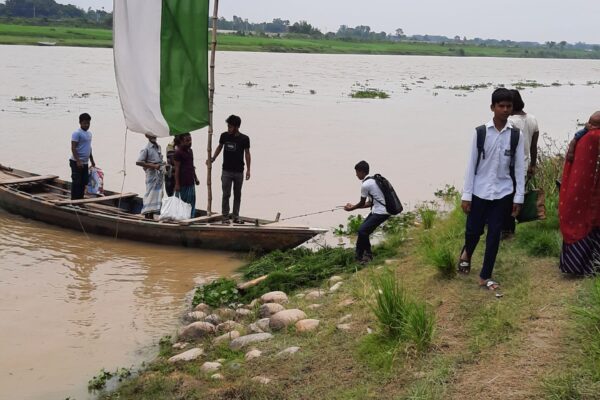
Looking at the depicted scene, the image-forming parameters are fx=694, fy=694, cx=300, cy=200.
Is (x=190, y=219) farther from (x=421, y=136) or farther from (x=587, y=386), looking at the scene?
(x=421, y=136)

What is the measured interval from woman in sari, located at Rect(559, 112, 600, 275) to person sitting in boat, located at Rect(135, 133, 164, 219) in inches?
217

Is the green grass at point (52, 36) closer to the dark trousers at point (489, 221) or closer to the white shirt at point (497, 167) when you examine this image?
the dark trousers at point (489, 221)

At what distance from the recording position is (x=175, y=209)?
898 cm

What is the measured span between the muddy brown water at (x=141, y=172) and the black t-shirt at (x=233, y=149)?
122 cm

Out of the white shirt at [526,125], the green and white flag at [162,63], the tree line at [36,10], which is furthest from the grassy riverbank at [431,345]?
the tree line at [36,10]

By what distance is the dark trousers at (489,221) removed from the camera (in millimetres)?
5211

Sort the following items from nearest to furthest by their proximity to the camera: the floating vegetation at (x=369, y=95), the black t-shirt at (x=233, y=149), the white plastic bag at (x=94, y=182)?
the black t-shirt at (x=233, y=149) < the white plastic bag at (x=94, y=182) < the floating vegetation at (x=369, y=95)

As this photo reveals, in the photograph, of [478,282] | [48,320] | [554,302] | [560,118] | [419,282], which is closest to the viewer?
[554,302]

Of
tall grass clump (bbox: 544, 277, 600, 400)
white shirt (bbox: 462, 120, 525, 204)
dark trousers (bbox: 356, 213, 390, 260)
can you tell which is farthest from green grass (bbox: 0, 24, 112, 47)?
tall grass clump (bbox: 544, 277, 600, 400)

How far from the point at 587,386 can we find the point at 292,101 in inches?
1052

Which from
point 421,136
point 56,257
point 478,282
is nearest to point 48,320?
point 56,257

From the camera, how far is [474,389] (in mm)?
3836

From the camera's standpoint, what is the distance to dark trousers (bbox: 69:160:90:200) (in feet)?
33.0

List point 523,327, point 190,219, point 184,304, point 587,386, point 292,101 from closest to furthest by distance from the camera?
point 587,386, point 523,327, point 184,304, point 190,219, point 292,101
